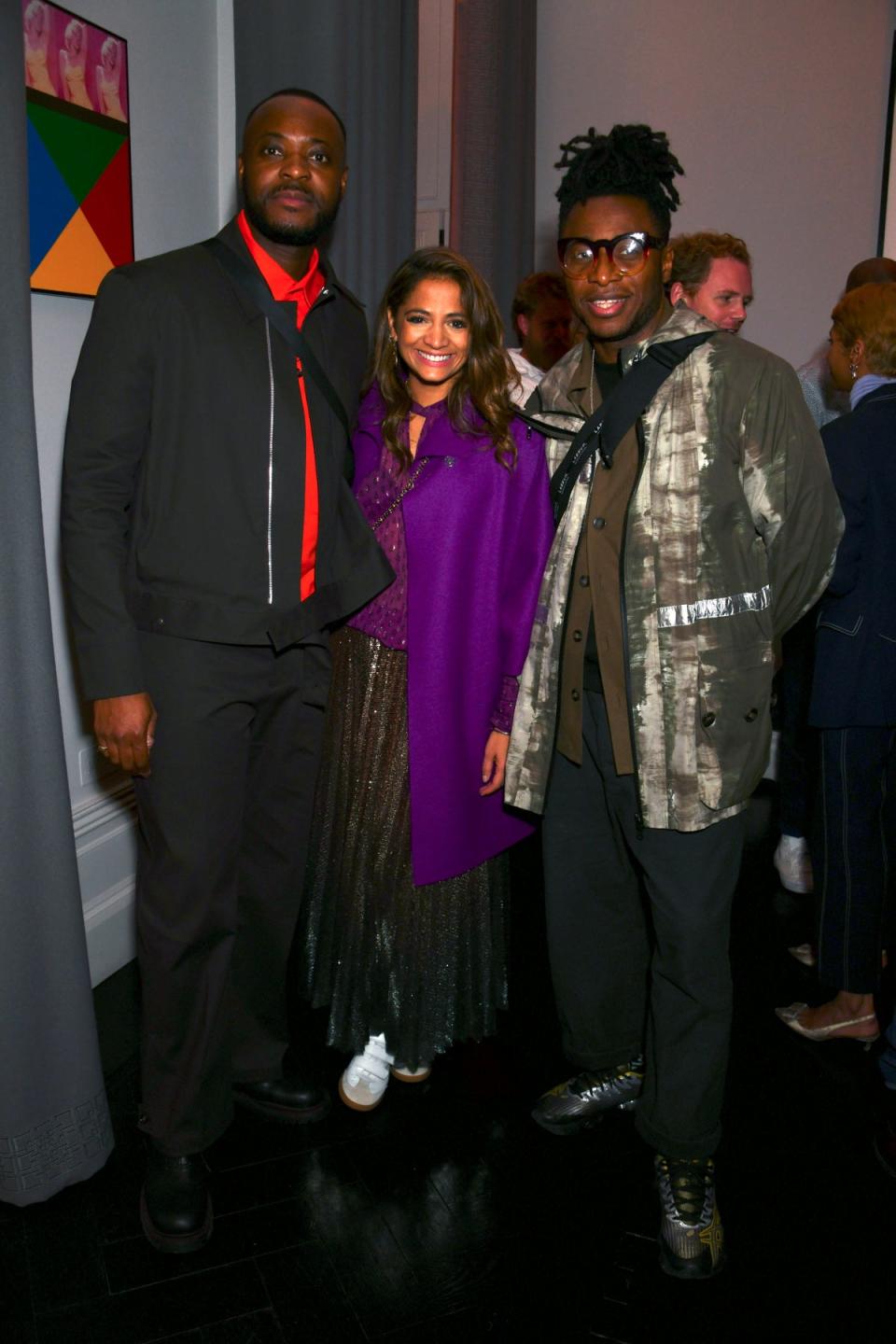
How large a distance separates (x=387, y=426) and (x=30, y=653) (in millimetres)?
765

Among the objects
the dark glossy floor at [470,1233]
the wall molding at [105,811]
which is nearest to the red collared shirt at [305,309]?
the wall molding at [105,811]

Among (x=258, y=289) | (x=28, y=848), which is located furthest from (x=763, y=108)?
(x=28, y=848)

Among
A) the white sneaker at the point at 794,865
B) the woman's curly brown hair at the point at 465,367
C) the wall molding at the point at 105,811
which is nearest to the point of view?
the woman's curly brown hair at the point at 465,367

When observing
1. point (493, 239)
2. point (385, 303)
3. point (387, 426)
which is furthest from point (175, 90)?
point (493, 239)

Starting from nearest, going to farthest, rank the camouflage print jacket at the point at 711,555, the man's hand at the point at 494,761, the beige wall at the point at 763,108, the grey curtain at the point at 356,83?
the camouflage print jacket at the point at 711,555, the man's hand at the point at 494,761, the grey curtain at the point at 356,83, the beige wall at the point at 763,108

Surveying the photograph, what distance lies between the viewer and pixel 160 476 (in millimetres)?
1772

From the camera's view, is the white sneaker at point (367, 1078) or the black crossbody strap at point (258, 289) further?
the white sneaker at point (367, 1078)

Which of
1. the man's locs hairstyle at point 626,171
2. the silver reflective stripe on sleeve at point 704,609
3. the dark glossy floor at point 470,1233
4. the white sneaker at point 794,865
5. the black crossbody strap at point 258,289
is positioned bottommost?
the dark glossy floor at point 470,1233

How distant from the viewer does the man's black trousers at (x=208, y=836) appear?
1836mm

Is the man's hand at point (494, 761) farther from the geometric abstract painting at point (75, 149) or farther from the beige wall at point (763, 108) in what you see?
the beige wall at point (763, 108)

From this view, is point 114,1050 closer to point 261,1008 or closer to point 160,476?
point 261,1008

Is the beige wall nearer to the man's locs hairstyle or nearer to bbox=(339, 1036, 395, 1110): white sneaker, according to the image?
the man's locs hairstyle

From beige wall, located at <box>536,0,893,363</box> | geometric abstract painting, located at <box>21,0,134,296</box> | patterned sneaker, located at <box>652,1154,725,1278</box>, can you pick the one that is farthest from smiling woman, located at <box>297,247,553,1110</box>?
beige wall, located at <box>536,0,893,363</box>

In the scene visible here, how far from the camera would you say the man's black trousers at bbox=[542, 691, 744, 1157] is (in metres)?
1.82
